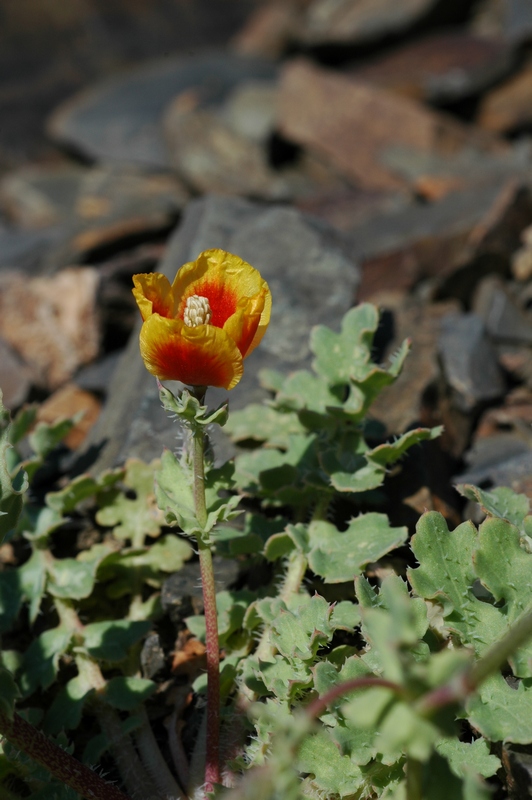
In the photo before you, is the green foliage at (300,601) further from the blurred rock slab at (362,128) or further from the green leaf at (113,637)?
the blurred rock slab at (362,128)

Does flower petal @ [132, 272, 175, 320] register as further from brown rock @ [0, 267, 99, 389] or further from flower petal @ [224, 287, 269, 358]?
brown rock @ [0, 267, 99, 389]

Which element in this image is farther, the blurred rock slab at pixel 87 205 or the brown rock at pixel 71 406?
the blurred rock slab at pixel 87 205

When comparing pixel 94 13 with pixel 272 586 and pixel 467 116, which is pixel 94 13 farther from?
pixel 272 586

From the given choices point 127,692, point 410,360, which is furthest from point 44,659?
point 410,360

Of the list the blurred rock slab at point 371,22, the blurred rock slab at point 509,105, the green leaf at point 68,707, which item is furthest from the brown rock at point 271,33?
the green leaf at point 68,707

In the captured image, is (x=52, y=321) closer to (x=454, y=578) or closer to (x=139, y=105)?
(x=454, y=578)

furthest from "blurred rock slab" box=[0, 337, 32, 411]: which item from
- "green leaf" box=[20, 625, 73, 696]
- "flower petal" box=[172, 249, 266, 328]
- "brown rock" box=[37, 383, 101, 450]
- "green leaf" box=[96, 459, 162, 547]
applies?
"flower petal" box=[172, 249, 266, 328]
